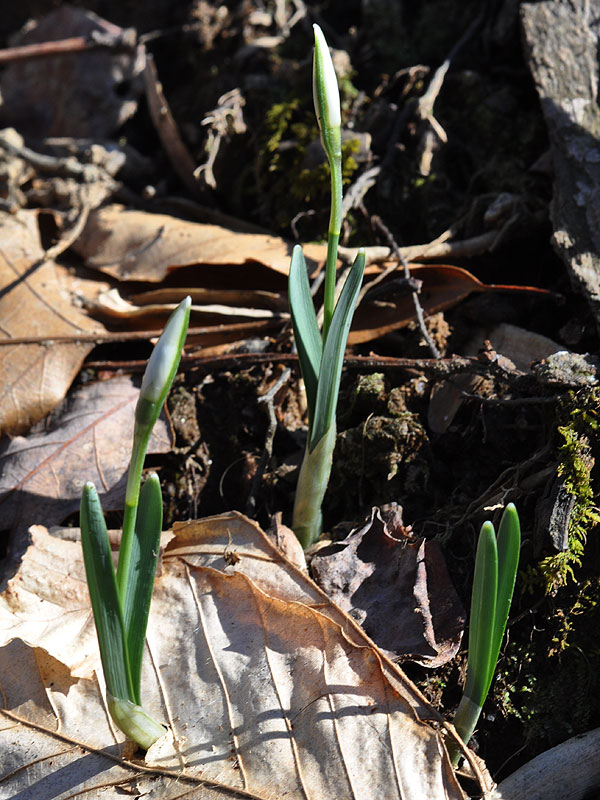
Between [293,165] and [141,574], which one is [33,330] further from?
[141,574]

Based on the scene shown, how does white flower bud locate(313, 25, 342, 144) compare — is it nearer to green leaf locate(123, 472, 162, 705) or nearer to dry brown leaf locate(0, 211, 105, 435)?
green leaf locate(123, 472, 162, 705)

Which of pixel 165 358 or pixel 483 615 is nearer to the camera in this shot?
pixel 165 358

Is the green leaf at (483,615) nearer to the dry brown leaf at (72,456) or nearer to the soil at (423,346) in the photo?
the soil at (423,346)

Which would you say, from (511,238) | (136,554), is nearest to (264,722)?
(136,554)

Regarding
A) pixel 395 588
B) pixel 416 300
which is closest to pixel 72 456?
pixel 395 588

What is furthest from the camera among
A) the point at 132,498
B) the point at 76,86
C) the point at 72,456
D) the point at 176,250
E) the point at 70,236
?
the point at 76,86

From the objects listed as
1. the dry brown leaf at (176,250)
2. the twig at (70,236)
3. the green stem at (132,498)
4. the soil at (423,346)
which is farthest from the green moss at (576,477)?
the twig at (70,236)

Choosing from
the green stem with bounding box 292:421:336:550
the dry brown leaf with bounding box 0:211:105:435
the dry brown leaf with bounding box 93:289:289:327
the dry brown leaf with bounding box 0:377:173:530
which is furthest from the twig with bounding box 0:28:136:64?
the green stem with bounding box 292:421:336:550
